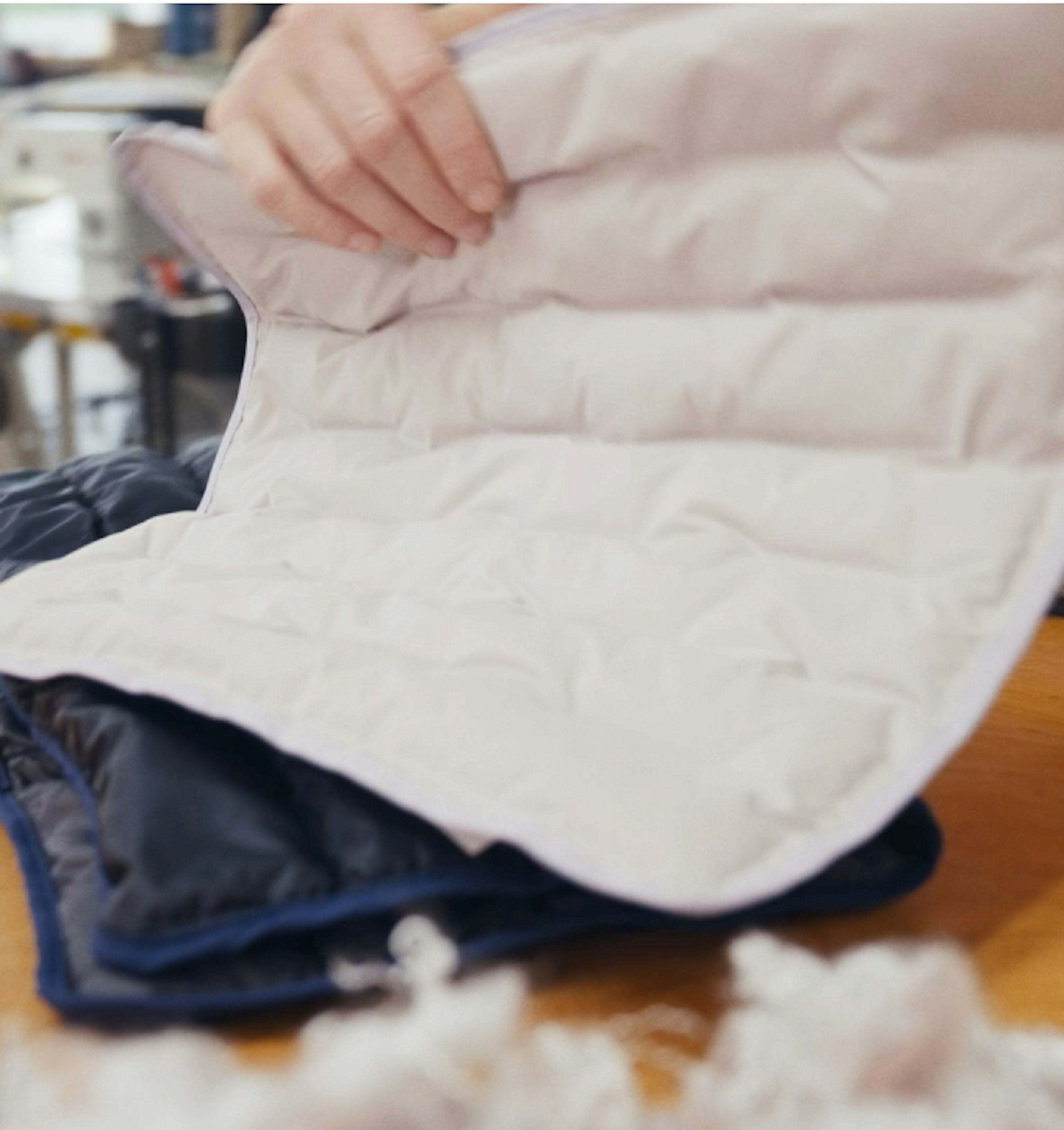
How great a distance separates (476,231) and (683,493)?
21cm

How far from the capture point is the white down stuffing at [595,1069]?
0.90ft

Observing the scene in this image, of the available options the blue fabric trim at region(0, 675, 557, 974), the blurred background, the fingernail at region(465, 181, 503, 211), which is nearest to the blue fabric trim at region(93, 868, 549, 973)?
the blue fabric trim at region(0, 675, 557, 974)

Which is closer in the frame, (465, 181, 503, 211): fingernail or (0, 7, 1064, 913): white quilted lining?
(0, 7, 1064, 913): white quilted lining

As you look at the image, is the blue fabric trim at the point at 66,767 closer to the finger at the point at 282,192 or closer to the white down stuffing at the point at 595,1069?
the white down stuffing at the point at 595,1069

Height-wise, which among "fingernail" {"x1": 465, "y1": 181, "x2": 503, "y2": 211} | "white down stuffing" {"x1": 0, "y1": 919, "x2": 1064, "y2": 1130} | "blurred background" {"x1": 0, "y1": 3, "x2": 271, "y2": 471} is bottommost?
"blurred background" {"x1": 0, "y1": 3, "x2": 271, "y2": 471}

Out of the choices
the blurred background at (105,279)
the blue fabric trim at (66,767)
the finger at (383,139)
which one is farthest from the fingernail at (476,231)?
the blurred background at (105,279)

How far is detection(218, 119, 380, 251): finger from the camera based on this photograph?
2.09 ft

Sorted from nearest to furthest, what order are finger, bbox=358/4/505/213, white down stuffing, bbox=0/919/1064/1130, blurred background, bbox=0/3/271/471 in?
white down stuffing, bbox=0/919/1064/1130
finger, bbox=358/4/505/213
blurred background, bbox=0/3/271/471

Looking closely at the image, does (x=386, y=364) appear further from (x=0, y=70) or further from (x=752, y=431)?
(x=0, y=70)

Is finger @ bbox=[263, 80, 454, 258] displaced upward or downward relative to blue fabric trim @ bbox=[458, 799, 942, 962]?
upward

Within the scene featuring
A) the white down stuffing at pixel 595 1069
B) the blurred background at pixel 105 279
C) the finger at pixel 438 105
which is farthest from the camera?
the blurred background at pixel 105 279

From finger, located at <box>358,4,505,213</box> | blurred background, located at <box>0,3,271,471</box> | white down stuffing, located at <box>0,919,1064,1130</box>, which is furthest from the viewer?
blurred background, located at <box>0,3,271,471</box>

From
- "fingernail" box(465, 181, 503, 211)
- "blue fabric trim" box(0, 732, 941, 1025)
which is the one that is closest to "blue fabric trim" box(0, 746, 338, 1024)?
"blue fabric trim" box(0, 732, 941, 1025)

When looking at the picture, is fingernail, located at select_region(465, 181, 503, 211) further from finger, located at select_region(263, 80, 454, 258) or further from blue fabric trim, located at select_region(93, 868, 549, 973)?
blue fabric trim, located at select_region(93, 868, 549, 973)
